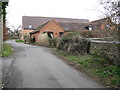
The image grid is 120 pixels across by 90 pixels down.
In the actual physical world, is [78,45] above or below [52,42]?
above

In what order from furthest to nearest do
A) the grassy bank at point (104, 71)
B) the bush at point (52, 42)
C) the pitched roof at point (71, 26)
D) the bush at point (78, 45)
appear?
the pitched roof at point (71, 26) → the bush at point (52, 42) → the bush at point (78, 45) → the grassy bank at point (104, 71)

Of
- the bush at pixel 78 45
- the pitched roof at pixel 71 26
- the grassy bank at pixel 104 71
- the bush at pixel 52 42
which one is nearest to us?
the grassy bank at pixel 104 71

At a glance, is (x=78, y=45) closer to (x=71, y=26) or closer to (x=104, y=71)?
(x=104, y=71)

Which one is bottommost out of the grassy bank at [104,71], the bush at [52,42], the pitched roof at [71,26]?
the grassy bank at [104,71]

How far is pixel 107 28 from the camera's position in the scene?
9.80 meters

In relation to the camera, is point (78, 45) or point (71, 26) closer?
point (78, 45)

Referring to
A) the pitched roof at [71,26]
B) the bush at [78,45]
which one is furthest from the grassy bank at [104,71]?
the pitched roof at [71,26]

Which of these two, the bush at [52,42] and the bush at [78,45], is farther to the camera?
the bush at [52,42]

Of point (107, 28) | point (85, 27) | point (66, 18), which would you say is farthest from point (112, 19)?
point (66, 18)

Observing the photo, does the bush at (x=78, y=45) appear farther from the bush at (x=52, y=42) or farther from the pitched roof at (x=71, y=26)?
the pitched roof at (x=71, y=26)

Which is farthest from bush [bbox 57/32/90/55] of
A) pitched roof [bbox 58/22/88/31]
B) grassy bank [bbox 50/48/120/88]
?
pitched roof [bbox 58/22/88/31]

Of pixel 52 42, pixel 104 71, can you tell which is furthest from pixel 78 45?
pixel 52 42

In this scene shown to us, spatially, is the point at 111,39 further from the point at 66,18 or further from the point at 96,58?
the point at 66,18

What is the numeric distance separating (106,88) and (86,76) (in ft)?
6.74
